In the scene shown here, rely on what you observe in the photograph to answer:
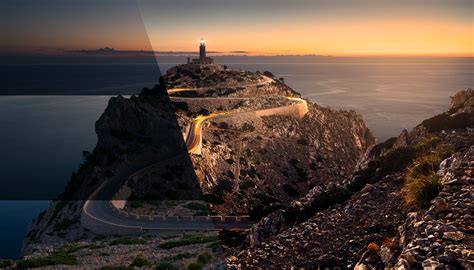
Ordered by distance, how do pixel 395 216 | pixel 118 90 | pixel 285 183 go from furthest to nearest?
1. pixel 118 90
2. pixel 285 183
3. pixel 395 216

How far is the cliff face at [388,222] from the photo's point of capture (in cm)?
705

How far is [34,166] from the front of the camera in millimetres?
85250

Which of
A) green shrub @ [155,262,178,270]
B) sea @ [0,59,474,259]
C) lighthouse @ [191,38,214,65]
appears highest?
lighthouse @ [191,38,214,65]

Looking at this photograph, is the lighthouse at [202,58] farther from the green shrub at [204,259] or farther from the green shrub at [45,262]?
the green shrub at [204,259]

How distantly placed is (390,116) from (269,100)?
50.5 meters

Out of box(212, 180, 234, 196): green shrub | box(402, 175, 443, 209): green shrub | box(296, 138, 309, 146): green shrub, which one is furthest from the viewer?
box(296, 138, 309, 146): green shrub

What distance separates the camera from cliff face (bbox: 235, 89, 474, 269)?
7.05 m

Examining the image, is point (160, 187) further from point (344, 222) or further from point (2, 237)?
point (344, 222)

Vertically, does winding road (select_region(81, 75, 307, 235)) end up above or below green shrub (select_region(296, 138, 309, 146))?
above

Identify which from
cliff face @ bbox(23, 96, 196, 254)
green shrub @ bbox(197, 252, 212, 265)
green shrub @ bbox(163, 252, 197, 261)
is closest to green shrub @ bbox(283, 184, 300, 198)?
cliff face @ bbox(23, 96, 196, 254)

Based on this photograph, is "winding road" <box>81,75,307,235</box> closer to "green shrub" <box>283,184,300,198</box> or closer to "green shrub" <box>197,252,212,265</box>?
"green shrub" <box>197,252,212,265</box>

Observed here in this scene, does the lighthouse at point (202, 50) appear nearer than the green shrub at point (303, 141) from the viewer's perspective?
No

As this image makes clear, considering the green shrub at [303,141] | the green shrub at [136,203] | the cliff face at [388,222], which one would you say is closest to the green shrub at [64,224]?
the green shrub at [136,203]

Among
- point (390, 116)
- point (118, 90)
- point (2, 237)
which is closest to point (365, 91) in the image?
point (390, 116)
